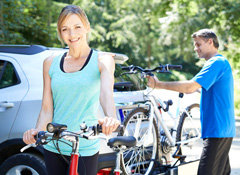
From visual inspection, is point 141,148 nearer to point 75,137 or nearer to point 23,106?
point 23,106

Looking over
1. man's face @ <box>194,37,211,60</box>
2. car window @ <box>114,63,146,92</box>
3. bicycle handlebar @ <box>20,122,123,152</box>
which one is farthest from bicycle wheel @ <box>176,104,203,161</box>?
bicycle handlebar @ <box>20,122,123,152</box>

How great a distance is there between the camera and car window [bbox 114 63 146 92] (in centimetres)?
505

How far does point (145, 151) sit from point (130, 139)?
2.79 metres

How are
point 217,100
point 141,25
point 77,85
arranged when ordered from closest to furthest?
1. point 77,85
2. point 217,100
3. point 141,25

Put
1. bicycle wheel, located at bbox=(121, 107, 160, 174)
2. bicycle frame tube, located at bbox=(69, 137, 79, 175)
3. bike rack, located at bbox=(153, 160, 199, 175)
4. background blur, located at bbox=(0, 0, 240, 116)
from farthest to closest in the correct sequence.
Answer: background blur, located at bbox=(0, 0, 240, 116)
bike rack, located at bbox=(153, 160, 199, 175)
bicycle wheel, located at bbox=(121, 107, 160, 174)
bicycle frame tube, located at bbox=(69, 137, 79, 175)

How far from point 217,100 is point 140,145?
1.05m

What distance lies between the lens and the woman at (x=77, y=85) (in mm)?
2822

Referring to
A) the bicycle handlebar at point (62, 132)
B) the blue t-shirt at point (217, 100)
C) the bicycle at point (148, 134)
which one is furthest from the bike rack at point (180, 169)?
the bicycle handlebar at point (62, 132)

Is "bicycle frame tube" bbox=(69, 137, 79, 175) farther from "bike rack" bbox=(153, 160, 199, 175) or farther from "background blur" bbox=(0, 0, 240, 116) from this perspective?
"background blur" bbox=(0, 0, 240, 116)

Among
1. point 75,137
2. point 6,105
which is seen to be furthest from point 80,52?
point 6,105

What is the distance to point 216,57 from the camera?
468 cm

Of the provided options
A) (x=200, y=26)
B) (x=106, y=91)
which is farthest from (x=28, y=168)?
(x=200, y=26)

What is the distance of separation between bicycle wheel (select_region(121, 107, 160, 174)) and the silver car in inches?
6.2

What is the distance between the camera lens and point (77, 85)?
282 cm
